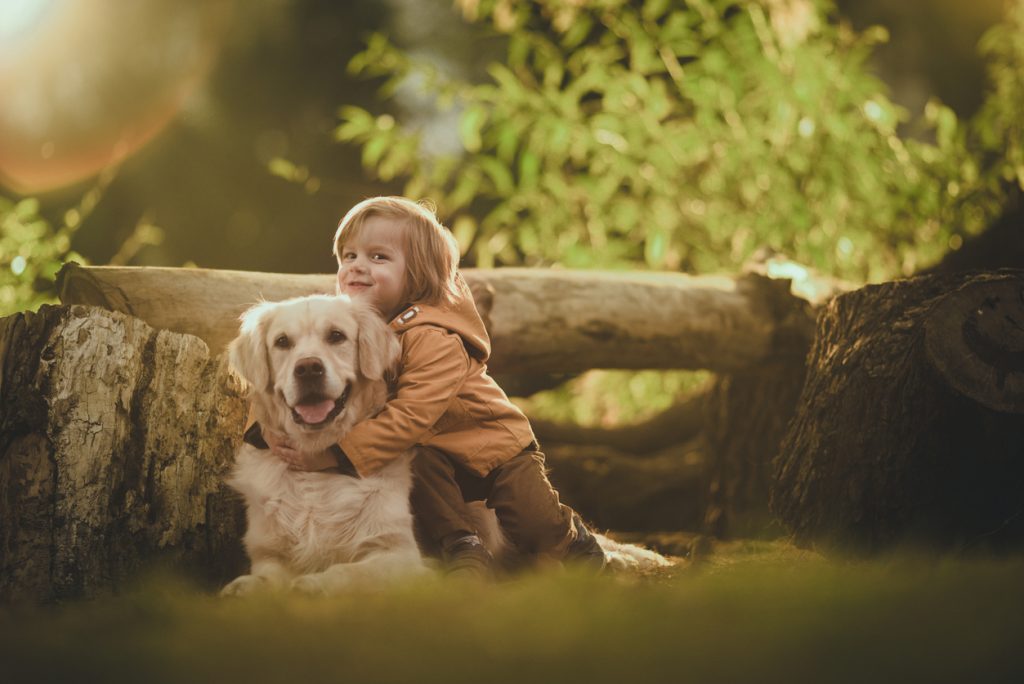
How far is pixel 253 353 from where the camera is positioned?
101 inches

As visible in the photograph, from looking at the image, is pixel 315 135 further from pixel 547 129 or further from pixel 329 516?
pixel 329 516

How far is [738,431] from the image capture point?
4824mm

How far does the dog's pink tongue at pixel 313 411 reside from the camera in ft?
8.03

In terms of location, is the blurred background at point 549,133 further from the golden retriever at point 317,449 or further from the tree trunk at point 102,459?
the golden retriever at point 317,449

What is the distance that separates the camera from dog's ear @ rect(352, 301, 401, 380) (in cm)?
250

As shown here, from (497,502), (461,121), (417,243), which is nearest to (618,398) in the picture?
(461,121)

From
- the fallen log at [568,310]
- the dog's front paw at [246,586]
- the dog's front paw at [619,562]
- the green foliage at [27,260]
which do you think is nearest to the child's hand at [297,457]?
the dog's front paw at [246,586]

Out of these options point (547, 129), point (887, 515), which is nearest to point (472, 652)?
point (887, 515)

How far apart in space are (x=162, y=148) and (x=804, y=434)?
19.1 ft

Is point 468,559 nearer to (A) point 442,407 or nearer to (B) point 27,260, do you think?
(A) point 442,407

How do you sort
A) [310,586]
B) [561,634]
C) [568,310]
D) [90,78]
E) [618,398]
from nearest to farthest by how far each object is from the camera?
1. [561,634]
2. [310,586]
3. [568,310]
4. [618,398]
5. [90,78]

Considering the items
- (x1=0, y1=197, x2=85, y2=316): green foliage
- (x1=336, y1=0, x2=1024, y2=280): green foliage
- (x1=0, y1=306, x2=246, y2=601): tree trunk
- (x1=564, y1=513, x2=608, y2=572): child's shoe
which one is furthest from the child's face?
(x1=336, y1=0, x2=1024, y2=280): green foliage

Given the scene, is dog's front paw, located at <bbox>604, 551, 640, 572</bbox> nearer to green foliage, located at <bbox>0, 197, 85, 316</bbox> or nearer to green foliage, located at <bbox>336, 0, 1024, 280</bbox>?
green foliage, located at <bbox>0, 197, 85, 316</bbox>

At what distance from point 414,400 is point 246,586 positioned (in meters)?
0.63
